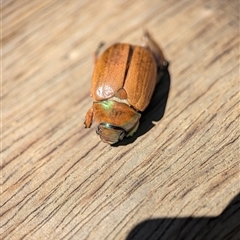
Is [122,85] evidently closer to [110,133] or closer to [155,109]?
[155,109]

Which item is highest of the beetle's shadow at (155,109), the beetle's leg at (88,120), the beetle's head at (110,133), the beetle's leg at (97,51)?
the beetle's leg at (97,51)

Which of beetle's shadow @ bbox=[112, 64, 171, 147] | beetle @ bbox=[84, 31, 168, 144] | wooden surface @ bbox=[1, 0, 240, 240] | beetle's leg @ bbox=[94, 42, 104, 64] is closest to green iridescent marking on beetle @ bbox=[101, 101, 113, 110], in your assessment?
beetle @ bbox=[84, 31, 168, 144]

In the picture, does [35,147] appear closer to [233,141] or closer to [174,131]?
[174,131]

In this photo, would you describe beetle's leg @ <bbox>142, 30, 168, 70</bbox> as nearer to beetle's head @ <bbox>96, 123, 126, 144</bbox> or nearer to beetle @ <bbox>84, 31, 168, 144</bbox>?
beetle @ <bbox>84, 31, 168, 144</bbox>

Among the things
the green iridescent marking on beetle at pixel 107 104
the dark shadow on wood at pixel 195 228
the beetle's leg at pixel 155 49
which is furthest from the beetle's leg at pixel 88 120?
the dark shadow on wood at pixel 195 228

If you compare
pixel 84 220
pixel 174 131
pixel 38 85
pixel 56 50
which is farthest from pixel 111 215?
pixel 56 50

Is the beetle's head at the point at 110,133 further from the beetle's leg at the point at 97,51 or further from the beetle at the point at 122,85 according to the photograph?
the beetle's leg at the point at 97,51
